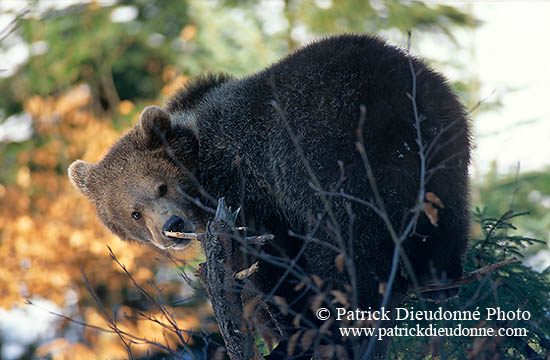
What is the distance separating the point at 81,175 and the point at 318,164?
286 cm

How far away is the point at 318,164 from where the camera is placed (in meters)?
4.43

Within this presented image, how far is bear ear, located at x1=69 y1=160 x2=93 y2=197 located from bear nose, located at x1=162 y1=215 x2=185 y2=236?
4.24 feet

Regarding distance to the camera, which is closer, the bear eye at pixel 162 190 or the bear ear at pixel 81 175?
the bear eye at pixel 162 190

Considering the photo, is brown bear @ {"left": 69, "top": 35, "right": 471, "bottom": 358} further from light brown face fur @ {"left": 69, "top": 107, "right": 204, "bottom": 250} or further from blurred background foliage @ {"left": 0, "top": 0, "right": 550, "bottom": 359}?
blurred background foliage @ {"left": 0, "top": 0, "right": 550, "bottom": 359}

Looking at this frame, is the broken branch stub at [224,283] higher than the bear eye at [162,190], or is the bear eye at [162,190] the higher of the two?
the broken branch stub at [224,283]

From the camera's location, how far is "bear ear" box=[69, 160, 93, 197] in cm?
609

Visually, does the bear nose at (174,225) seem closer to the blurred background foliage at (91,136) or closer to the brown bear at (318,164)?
the brown bear at (318,164)

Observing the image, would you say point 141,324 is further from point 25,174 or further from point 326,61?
point 326,61

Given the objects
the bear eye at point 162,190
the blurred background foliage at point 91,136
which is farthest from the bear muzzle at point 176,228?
the blurred background foliage at point 91,136

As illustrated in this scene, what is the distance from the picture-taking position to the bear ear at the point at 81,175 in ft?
20.0

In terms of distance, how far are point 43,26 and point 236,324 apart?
987 centimetres

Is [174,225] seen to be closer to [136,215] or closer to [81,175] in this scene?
[136,215]

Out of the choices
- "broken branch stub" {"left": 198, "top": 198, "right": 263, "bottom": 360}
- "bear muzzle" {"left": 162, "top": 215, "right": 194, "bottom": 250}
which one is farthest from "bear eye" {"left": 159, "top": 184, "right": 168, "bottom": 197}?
"broken branch stub" {"left": 198, "top": 198, "right": 263, "bottom": 360}

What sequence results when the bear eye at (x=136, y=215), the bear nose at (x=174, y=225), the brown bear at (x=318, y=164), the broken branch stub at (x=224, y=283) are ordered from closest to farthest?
the broken branch stub at (x=224, y=283)
the brown bear at (x=318, y=164)
the bear nose at (x=174, y=225)
the bear eye at (x=136, y=215)
